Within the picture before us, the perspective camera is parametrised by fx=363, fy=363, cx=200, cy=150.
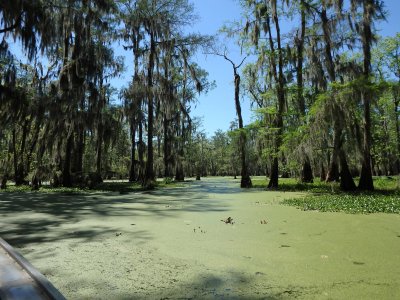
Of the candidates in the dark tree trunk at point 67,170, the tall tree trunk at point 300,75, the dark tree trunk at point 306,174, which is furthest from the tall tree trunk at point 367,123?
the dark tree trunk at point 67,170

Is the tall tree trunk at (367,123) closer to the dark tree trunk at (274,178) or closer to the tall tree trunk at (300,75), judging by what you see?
the tall tree trunk at (300,75)

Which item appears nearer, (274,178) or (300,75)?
(274,178)

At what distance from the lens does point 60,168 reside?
1886 centimetres

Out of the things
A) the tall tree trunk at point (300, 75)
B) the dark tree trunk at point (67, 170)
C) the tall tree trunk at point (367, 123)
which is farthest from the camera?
the dark tree trunk at point (67, 170)

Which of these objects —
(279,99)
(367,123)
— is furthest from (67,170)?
(367,123)

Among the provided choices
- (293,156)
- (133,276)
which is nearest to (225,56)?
(293,156)

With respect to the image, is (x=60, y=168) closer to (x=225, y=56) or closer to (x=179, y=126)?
(x=225, y=56)

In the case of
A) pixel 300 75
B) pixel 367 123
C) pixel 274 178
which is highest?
pixel 300 75

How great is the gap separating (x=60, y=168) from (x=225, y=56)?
36.3 feet

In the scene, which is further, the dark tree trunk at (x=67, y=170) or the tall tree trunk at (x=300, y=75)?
the dark tree trunk at (x=67, y=170)

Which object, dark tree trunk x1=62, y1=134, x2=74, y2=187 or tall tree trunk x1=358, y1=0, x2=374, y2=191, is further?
dark tree trunk x1=62, y1=134, x2=74, y2=187

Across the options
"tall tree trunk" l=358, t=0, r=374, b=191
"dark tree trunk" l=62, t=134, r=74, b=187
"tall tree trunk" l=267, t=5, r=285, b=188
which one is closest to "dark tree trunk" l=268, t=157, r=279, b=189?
"tall tree trunk" l=267, t=5, r=285, b=188

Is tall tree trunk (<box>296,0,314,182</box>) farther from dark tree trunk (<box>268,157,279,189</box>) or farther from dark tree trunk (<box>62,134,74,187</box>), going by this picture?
dark tree trunk (<box>62,134,74,187</box>)

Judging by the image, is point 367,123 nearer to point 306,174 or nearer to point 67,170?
point 306,174
